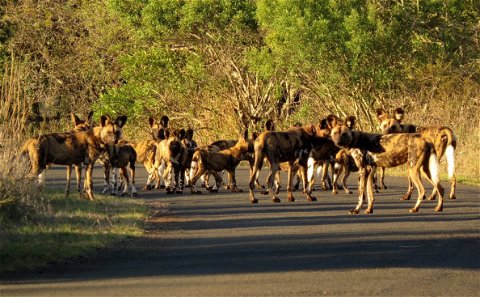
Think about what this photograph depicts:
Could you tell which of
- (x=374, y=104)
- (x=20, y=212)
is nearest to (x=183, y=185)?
(x=20, y=212)

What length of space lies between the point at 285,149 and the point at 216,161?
3213 millimetres

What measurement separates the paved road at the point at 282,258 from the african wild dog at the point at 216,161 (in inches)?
185

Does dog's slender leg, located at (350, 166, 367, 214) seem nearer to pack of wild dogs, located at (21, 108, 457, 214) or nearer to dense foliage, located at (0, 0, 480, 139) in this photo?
pack of wild dogs, located at (21, 108, 457, 214)

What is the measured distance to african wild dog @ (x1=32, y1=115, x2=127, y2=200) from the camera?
19.8 meters

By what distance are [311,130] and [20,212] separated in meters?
7.10

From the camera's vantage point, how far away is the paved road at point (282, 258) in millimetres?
10242

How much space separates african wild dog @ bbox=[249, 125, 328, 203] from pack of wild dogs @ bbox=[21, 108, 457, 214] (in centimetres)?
2

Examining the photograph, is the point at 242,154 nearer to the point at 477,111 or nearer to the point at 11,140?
the point at 11,140

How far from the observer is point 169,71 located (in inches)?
1596

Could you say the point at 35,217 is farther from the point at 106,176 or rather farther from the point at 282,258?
the point at 106,176

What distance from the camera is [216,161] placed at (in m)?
23.4

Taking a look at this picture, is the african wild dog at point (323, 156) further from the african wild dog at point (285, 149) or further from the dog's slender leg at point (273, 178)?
the dog's slender leg at point (273, 178)

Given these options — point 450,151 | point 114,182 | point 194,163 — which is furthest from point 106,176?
point 450,151

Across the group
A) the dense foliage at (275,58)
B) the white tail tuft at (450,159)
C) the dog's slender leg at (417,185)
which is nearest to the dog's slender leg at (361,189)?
the dog's slender leg at (417,185)
